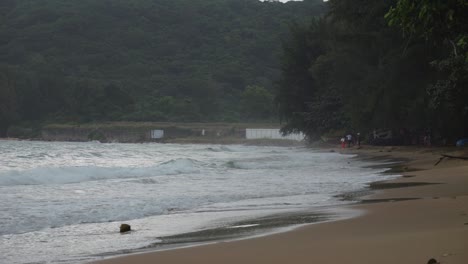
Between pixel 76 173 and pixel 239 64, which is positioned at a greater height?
pixel 239 64

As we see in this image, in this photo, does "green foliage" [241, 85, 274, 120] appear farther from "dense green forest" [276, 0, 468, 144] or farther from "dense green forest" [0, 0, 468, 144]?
"dense green forest" [276, 0, 468, 144]

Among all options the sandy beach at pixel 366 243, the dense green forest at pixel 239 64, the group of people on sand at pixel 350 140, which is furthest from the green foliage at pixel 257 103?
the sandy beach at pixel 366 243

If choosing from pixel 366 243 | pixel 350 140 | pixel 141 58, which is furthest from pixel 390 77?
pixel 141 58

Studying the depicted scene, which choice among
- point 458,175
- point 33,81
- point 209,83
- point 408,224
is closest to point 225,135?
point 209,83

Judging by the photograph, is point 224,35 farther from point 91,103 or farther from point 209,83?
point 91,103

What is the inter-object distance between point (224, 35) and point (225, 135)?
65200mm

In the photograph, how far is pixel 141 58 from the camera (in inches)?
6511

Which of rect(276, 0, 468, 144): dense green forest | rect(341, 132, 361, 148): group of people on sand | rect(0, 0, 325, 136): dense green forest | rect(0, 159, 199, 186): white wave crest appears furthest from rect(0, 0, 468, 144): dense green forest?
rect(0, 159, 199, 186): white wave crest

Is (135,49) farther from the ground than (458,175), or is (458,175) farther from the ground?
(135,49)

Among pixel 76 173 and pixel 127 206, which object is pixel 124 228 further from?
pixel 76 173

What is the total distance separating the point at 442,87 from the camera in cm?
2141

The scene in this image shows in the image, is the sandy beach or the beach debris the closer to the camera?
the sandy beach

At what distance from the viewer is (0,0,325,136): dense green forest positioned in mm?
130625

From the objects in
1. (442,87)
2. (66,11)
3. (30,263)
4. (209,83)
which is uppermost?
(66,11)
